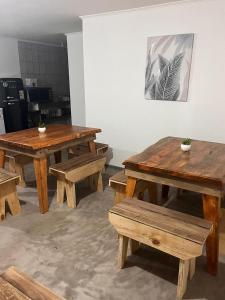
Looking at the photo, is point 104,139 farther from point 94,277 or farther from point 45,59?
point 45,59

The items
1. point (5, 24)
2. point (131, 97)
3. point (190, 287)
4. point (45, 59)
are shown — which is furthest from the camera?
point (45, 59)

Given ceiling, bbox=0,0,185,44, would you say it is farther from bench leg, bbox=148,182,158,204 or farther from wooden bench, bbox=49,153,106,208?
bench leg, bbox=148,182,158,204

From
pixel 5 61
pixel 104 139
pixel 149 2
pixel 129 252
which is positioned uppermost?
pixel 149 2

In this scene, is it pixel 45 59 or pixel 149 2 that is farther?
pixel 45 59

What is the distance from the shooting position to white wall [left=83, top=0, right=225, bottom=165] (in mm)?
2812

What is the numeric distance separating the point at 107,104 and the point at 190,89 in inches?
48.4

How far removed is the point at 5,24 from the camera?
13.3ft

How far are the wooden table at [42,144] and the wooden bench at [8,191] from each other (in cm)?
23

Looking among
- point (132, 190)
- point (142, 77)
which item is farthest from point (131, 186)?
point (142, 77)

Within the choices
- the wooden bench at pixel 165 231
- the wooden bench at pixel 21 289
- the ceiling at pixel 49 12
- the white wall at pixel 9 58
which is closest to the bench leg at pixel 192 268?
the wooden bench at pixel 165 231

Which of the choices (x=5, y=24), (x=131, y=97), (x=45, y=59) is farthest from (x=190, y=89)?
(x=45, y=59)

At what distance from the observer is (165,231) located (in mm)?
1568

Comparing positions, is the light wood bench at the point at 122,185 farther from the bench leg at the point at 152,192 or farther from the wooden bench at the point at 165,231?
the wooden bench at the point at 165,231

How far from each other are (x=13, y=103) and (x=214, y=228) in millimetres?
Result: 4642
